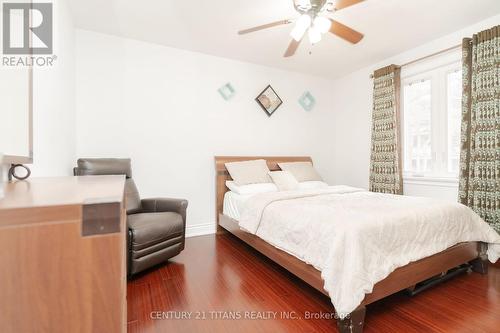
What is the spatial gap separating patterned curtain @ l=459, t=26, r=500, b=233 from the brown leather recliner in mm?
3114

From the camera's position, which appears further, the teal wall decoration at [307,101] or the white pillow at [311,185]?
the teal wall decoration at [307,101]

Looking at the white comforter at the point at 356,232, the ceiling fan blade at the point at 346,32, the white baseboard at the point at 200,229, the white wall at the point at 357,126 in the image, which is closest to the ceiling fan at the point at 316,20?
the ceiling fan blade at the point at 346,32

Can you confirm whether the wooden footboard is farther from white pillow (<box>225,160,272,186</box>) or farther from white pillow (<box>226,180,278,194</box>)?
white pillow (<box>225,160,272,186</box>)

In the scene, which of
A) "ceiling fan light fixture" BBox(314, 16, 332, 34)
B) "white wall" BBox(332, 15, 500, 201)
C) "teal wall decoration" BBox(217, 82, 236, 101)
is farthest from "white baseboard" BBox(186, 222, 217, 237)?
"ceiling fan light fixture" BBox(314, 16, 332, 34)

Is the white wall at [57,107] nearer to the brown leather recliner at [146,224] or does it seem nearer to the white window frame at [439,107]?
the brown leather recliner at [146,224]

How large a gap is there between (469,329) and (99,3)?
3.93m

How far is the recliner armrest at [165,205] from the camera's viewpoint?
250cm

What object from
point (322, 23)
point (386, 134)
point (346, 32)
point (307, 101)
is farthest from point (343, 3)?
point (307, 101)

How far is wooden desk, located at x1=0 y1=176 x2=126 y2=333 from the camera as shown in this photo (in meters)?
0.48

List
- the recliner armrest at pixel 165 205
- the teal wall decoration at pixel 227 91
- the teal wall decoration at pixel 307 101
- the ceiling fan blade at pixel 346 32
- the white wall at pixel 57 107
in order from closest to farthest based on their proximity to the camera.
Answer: the white wall at pixel 57 107 < the ceiling fan blade at pixel 346 32 < the recliner armrest at pixel 165 205 < the teal wall decoration at pixel 227 91 < the teal wall decoration at pixel 307 101

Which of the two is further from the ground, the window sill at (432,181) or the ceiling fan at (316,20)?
the ceiling fan at (316,20)

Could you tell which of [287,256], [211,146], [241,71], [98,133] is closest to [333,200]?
[287,256]

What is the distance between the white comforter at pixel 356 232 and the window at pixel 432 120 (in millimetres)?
1194

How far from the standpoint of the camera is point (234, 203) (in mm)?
3020
